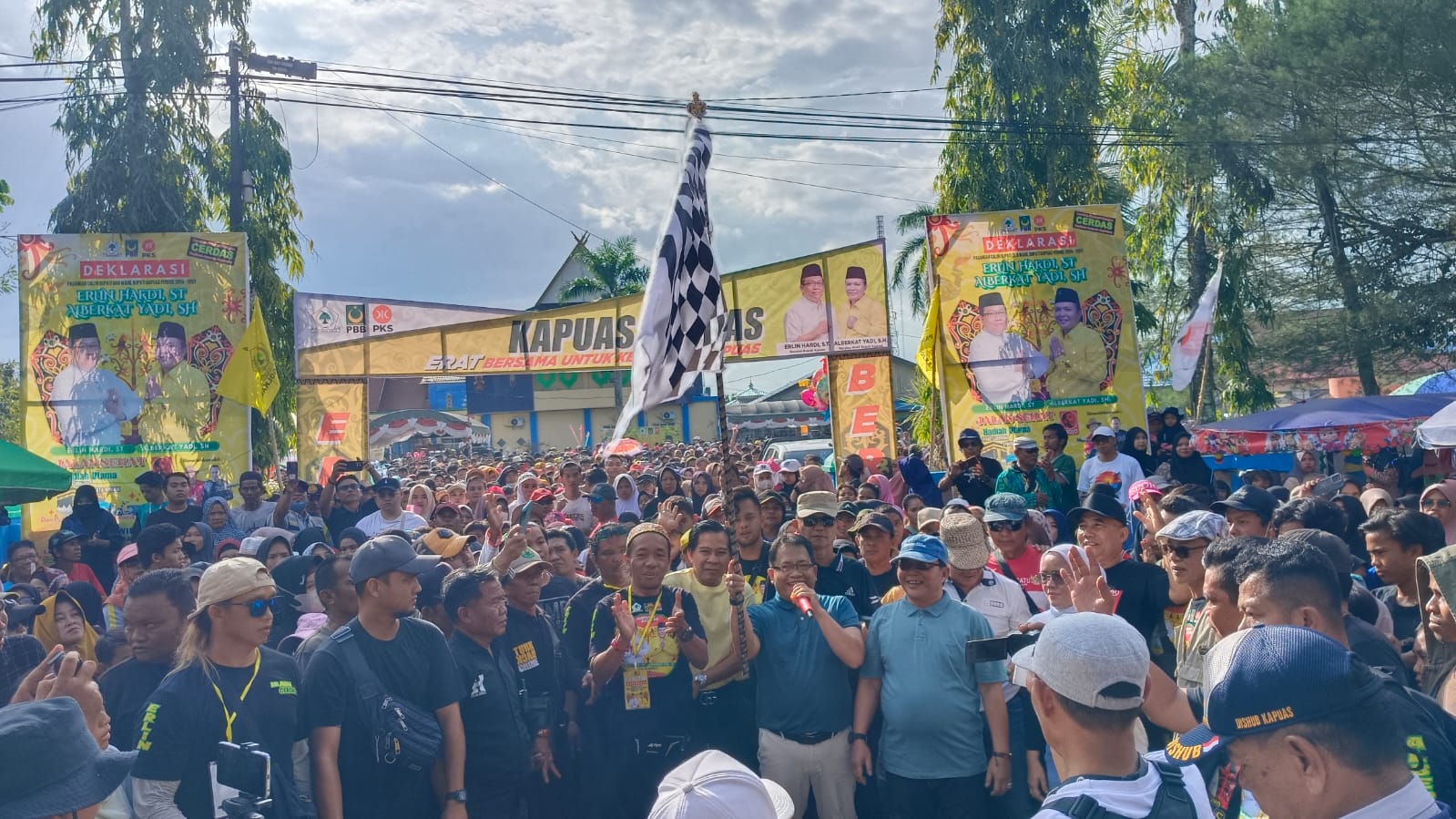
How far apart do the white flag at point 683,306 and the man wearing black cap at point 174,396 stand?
9.33m

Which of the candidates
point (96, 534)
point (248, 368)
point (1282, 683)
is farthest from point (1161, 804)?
point (248, 368)

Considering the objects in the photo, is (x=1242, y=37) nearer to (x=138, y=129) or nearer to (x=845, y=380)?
(x=845, y=380)

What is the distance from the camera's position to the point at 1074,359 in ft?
42.4

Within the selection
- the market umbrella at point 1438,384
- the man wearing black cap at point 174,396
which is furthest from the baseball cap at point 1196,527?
the market umbrella at point 1438,384

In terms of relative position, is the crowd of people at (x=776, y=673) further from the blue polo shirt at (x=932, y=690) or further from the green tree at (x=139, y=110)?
the green tree at (x=139, y=110)

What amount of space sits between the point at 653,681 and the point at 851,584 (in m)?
1.44

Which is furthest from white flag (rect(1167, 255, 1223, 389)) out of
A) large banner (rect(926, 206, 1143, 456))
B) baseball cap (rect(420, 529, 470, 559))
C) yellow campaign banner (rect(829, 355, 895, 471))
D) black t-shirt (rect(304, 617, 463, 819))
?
black t-shirt (rect(304, 617, 463, 819))

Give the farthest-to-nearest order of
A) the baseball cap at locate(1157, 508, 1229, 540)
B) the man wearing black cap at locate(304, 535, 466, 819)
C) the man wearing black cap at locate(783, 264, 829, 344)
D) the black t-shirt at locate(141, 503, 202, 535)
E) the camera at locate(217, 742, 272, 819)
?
the man wearing black cap at locate(783, 264, 829, 344), the black t-shirt at locate(141, 503, 202, 535), the baseball cap at locate(1157, 508, 1229, 540), the man wearing black cap at locate(304, 535, 466, 819), the camera at locate(217, 742, 272, 819)

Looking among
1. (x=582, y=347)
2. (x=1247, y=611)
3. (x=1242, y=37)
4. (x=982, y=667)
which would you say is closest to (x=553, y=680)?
(x=982, y=667)

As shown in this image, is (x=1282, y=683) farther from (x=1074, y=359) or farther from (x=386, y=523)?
(x=1074, y=359)

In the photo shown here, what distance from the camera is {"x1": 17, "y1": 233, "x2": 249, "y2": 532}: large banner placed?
12.8 meters

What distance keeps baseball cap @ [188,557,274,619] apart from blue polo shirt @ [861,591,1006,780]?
269 centimetres

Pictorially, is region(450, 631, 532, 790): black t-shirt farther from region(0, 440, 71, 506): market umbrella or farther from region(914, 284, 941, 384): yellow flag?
region(914, 284, 941, 384): yellow flag

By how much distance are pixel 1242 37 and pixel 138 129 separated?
16.4 metres
